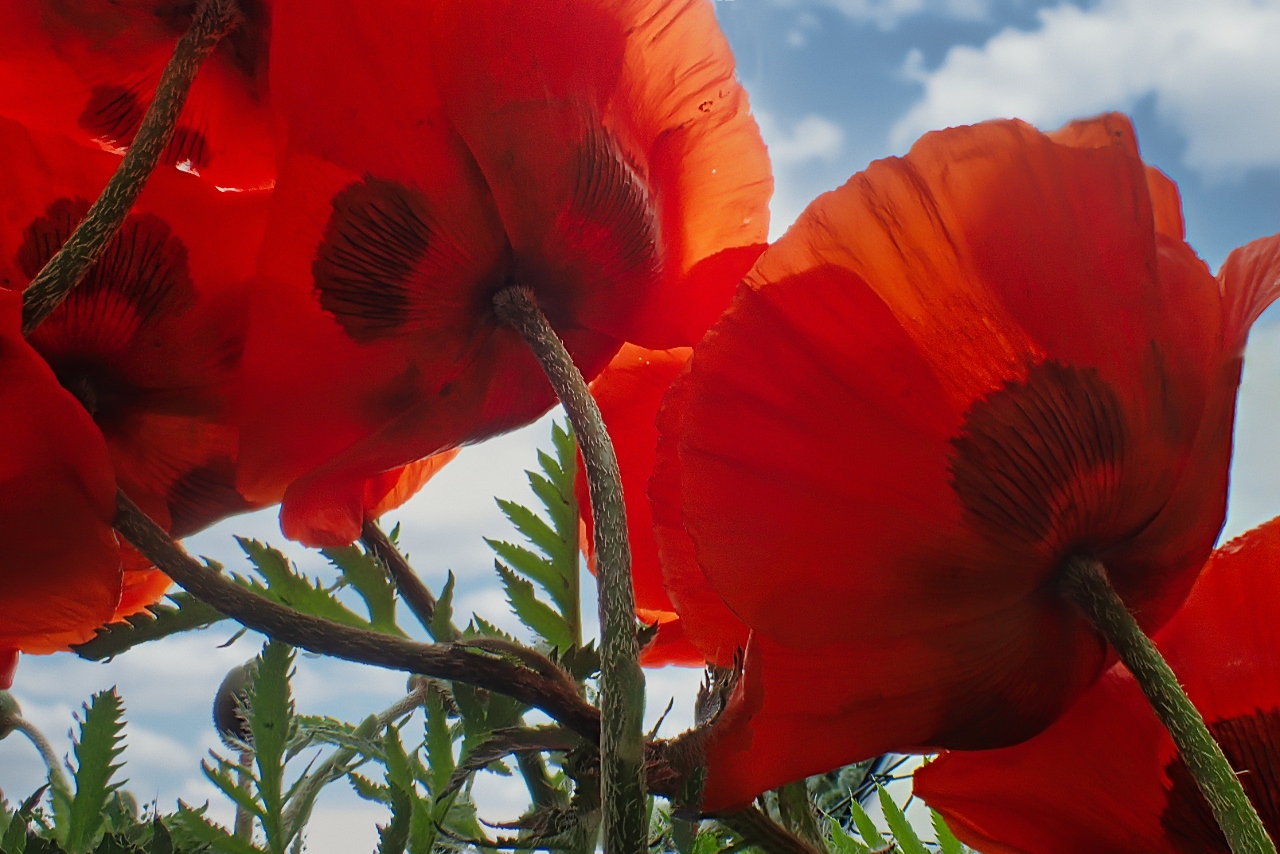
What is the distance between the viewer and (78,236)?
0.27 metres

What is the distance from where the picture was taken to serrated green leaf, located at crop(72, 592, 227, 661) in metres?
0.34

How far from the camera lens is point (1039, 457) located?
0.88 feet

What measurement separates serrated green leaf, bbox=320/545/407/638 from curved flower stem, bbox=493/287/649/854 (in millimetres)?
97

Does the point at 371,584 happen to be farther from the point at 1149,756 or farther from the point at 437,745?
the point at 1149,756

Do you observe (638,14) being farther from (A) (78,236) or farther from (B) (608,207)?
(A) (78,236)

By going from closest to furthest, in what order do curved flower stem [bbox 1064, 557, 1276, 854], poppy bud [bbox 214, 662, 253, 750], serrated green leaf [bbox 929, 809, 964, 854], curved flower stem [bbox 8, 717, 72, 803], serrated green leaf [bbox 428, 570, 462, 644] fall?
curved flower stem [bbox 1064, 557, 1276, 854] < serrated green leaf [bbox 428, 570, 462, 644] < serrated green leaf [bbox 929, 809, 964, 854] < poppy bud [bbox 214, 662, 253, 750] < curved flower stem [bbox 8, 717, 72, 803]

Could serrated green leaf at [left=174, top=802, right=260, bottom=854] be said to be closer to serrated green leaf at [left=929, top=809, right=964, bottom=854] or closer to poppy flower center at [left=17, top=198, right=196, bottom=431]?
poppy flower center at [left=17, top=198, right=196, bottom=431]

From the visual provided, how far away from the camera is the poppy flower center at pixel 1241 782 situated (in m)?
0.31

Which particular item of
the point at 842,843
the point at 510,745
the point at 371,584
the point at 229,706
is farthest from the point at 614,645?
the point at 229,706

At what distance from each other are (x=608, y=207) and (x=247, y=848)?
0.73 feet

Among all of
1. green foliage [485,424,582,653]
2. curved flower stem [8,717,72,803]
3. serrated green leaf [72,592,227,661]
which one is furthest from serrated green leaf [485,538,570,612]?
curved flower stem [8,717,72,803]

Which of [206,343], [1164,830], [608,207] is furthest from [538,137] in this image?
[1164,830]

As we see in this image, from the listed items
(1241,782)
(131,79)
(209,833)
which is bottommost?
(1241,782)

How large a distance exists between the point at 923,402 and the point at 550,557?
175mm
